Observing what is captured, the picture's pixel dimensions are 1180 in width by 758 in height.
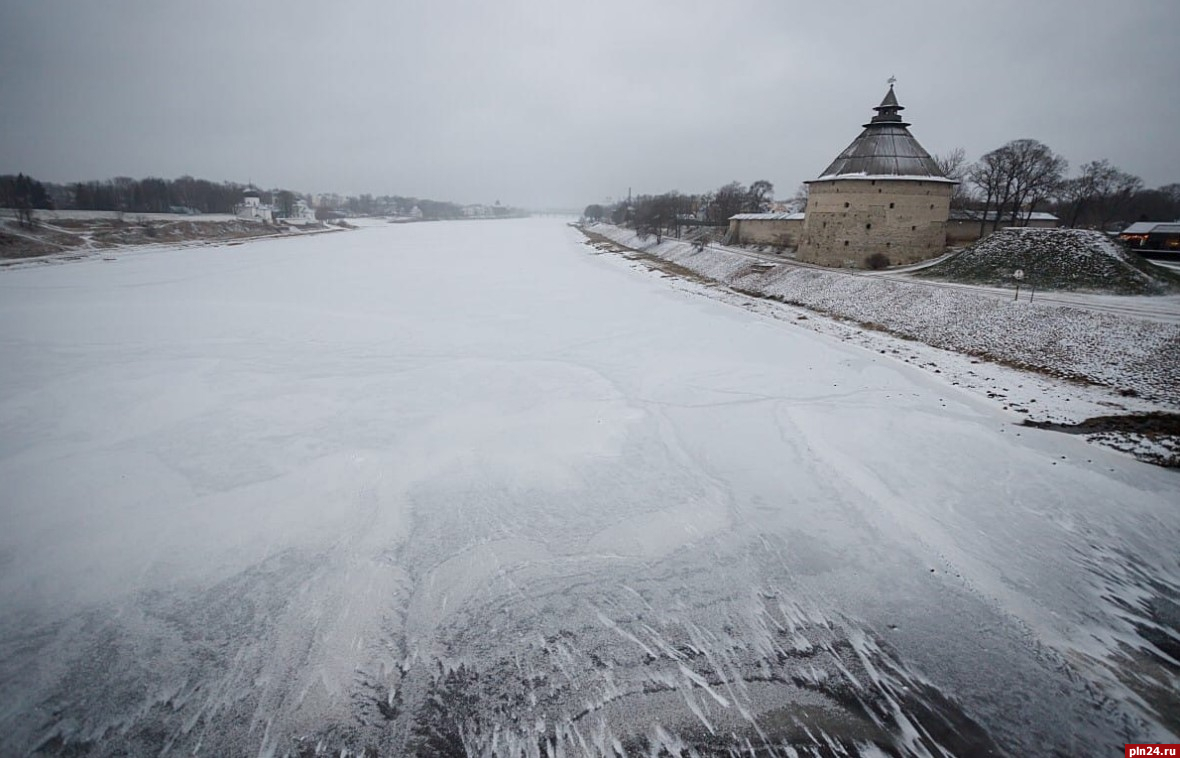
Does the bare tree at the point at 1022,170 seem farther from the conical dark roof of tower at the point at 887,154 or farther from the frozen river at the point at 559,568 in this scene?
the frozen river at the point at 559,568

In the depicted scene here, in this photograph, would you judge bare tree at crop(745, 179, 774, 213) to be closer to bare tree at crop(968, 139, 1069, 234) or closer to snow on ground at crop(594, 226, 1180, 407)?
bare tree at crop(968, 139, 1069, 234)

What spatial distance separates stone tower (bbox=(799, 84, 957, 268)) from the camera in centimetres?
2633

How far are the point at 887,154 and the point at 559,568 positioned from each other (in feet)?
99.3

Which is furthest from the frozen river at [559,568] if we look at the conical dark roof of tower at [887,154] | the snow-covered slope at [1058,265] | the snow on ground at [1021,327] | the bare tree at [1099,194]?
the bare tree at [1099,194]

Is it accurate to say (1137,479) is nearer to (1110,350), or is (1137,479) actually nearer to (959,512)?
(959,512)

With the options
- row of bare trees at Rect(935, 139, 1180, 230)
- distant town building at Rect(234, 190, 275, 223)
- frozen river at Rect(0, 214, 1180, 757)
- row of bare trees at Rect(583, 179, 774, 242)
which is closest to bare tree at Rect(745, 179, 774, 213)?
row of bare trees at Rect(583, 179, 774, 242)

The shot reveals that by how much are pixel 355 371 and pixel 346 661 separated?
8.63 m

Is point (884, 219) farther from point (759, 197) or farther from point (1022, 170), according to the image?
point (759, 197)

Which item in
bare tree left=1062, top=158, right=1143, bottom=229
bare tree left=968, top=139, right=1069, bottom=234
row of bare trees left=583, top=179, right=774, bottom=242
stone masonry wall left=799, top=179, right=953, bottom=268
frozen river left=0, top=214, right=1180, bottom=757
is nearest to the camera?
frozen river left=0, top=214, right=1180, bottom=757

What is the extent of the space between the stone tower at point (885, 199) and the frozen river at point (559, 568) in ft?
59.8

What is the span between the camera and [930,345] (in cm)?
1631

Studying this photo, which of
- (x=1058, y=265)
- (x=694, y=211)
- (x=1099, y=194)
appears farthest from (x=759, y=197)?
(x=1058, y=265)

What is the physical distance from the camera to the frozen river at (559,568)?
4.18 meters

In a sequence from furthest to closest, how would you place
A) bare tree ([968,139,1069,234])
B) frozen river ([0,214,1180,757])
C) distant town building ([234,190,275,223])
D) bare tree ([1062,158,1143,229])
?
1. distant town building ([234,190,275,223])
2. bare tree ([1062,158,1143,229])
3. bare tree ([968,139,1069,234])
4. frozen river ([0,214,1180,757])
